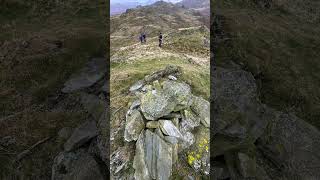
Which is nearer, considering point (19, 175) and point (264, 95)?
point (19, 175)

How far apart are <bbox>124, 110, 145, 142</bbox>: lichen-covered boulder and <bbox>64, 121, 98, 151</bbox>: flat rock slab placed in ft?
6.83

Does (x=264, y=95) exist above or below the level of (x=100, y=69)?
below

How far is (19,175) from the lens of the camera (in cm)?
1463

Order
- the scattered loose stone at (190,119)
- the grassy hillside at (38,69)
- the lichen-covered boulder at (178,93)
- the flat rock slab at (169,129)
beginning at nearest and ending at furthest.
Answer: the flat rock slab at (169,129) < the scattered loose stone at (190,119) < the lichen-covered boulder at (178,93) < the grassy hillside at (38,69)

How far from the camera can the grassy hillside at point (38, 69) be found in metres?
15.3

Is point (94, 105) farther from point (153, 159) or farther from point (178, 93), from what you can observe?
point (153, 159)

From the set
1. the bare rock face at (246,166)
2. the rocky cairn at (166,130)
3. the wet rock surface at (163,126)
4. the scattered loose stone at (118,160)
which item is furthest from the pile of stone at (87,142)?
the bare rock face at (246,166)

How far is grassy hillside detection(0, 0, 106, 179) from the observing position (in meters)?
15.3

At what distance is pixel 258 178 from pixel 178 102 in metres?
5.46

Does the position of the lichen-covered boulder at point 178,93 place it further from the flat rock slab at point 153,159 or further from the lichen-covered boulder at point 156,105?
the flat rock slab at point 153,159

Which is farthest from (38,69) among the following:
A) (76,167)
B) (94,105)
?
(76,167)

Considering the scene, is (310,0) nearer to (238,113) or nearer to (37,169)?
(238,113)

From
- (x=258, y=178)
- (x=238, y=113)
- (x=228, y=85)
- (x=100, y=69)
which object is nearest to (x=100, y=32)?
(x=100, y=69)

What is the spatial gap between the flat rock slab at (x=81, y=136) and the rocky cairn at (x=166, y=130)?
211cm
